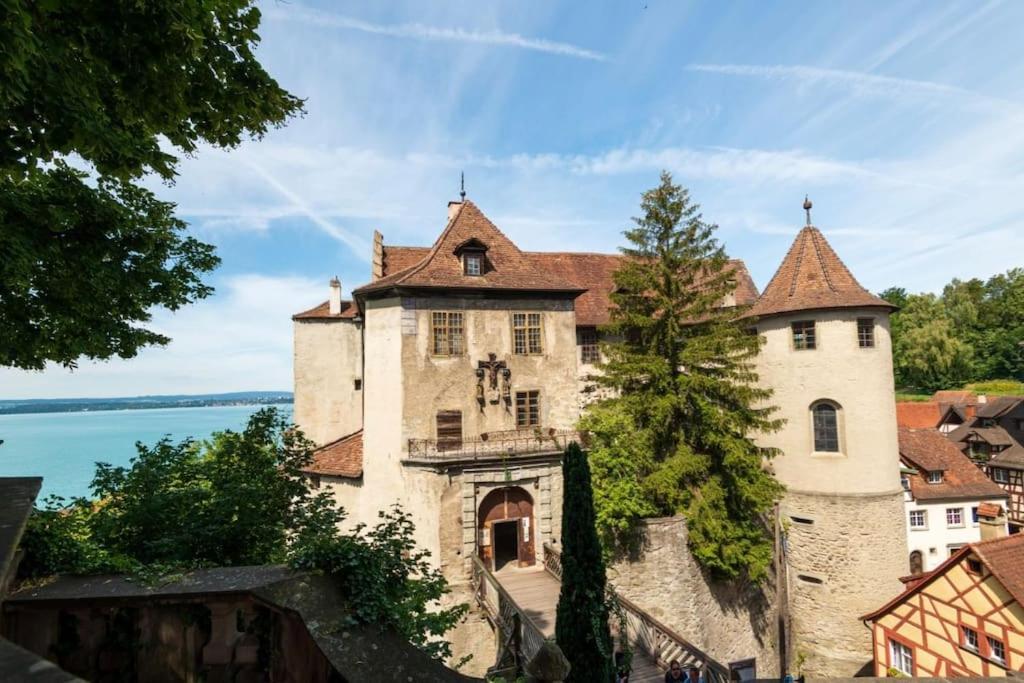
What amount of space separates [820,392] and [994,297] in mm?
77608

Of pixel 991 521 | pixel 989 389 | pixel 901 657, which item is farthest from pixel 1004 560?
pixel 989 389

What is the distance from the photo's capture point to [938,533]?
28.9 m

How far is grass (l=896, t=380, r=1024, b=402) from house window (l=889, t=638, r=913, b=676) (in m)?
51.9

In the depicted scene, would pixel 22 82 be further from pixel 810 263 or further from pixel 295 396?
pixel 810 263

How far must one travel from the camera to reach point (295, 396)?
23688 millimetres

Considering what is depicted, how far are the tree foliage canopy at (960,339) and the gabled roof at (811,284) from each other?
5035 cm

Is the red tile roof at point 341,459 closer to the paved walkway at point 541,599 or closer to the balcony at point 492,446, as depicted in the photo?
the balcony at point 492,446

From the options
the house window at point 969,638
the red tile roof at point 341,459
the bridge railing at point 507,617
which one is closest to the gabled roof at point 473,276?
the red tile roof at point 341,459

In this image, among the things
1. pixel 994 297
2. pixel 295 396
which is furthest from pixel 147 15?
pixel 994 297

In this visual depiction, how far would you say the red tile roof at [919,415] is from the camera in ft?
160

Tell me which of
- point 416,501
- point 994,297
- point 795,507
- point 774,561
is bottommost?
point 774,561

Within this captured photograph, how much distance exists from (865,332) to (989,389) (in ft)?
172

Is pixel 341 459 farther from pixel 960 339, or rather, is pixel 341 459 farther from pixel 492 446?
pixel 960 339

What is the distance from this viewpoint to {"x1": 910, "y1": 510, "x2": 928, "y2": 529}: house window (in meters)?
28.8
